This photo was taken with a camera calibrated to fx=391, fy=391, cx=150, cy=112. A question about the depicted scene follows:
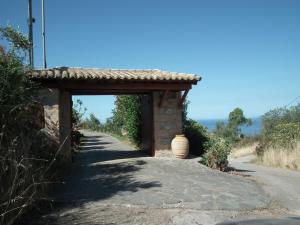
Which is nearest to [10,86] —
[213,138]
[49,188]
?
[49,188]

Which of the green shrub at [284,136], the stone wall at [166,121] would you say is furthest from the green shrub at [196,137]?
the green shrub at [284,136]

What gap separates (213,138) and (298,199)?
5.21 meters

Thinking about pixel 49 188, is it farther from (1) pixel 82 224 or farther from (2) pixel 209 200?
(2) pixel 209 200

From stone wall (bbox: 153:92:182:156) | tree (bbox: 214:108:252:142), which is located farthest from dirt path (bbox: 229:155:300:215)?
tree (bbox: 214:108:252:142)

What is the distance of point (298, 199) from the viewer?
9969 millimetres

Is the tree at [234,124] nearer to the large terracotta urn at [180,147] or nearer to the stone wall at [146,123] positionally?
the stone wall at [146,123]

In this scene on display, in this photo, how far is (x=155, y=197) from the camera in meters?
8.68

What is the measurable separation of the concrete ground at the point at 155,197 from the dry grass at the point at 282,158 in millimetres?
5067

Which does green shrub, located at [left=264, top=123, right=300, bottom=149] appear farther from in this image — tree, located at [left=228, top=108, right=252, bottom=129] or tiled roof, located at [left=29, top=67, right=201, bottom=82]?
tree, located at [left=228, top=108, right=252, bottom=129]

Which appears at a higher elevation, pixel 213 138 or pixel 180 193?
pixel 213 138

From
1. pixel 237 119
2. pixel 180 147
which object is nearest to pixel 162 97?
pixel 180 147

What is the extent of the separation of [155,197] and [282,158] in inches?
394

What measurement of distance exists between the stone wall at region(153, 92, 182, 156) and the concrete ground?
1.49 metres

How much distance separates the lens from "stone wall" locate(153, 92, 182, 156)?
13.8m
